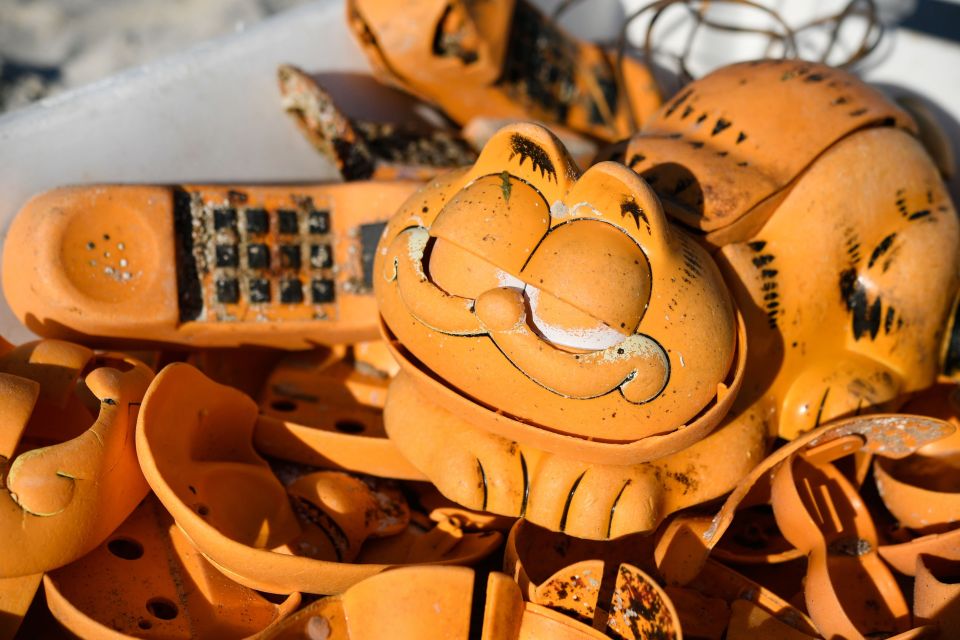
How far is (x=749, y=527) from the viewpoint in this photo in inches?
35.4

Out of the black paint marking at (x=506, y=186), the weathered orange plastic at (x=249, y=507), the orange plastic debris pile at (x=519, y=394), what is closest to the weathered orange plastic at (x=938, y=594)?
the orange plastic debris pile at (x=519, y=394)

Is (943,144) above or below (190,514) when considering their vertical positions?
above

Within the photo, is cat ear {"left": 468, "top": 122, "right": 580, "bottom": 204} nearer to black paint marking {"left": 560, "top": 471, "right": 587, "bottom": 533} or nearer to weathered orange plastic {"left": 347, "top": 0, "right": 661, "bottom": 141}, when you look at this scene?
black paint marking {"left": 560, "top": 471, "right": 587, "bottom": 533}

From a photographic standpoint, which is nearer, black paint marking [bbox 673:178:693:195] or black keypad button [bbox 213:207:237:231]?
black paint marking [bbox 673:178:693:195]

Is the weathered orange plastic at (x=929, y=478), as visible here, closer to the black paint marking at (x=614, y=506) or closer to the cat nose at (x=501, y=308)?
the black paint marking at (x=614, y=506)

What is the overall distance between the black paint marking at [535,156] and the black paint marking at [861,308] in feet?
1.14

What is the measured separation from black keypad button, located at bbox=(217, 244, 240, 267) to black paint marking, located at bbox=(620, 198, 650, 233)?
1.51ft

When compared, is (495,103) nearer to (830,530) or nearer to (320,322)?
(320,322)

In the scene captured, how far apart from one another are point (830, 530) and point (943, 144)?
52 centimetres

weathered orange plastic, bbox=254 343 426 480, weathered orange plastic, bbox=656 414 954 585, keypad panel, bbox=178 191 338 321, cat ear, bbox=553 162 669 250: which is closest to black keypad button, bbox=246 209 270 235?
keypad panel, bbox=178 191 338 321

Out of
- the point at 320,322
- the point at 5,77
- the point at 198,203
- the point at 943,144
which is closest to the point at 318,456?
the point at 320,322

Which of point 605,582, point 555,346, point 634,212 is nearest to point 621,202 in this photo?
point 634,212

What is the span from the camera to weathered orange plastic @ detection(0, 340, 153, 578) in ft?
2.29

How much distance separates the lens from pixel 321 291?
0.97 meters
